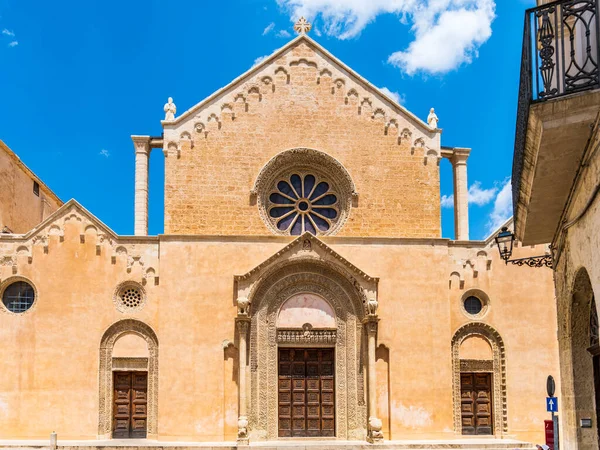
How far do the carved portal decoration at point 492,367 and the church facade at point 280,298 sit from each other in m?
0.04

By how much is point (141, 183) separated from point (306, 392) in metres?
7.33

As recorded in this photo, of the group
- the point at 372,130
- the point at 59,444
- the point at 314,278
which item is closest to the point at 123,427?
the point at 59,444

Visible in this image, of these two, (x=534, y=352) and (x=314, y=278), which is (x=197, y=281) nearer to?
(x=314, y=278)

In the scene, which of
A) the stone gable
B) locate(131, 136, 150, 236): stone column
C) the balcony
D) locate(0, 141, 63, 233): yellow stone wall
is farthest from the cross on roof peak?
the balcony

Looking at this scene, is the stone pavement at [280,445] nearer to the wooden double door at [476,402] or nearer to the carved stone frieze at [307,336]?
the wooden double door at [476,402]

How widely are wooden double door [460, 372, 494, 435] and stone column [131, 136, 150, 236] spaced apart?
9.70 m

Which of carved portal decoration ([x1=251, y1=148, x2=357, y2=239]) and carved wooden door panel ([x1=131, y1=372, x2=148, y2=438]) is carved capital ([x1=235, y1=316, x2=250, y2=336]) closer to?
carved portal decoration ([x1=251, y1=148, x2=357, y2=239])

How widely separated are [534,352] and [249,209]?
865 cm

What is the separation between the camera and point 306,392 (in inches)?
885

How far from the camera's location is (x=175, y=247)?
22.5 meters

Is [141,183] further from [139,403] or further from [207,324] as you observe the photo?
[139,403]

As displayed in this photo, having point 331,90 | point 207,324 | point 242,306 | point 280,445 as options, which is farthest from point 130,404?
point 331,90

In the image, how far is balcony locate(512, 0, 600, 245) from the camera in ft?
23.5

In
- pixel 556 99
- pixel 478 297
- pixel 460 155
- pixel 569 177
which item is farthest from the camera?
pixel 460 155
